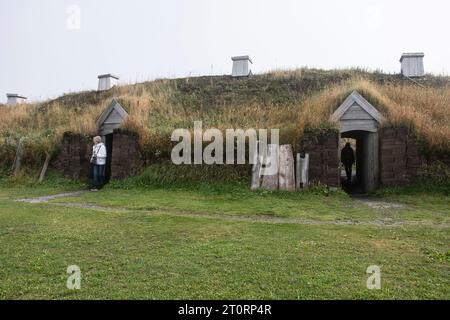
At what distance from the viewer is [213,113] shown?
57.0 feet

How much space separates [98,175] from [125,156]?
1246 mm

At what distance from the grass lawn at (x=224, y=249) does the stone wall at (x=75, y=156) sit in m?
4.86

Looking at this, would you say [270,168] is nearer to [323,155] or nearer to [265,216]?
[323,155]

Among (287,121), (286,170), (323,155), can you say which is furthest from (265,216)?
(287,121)

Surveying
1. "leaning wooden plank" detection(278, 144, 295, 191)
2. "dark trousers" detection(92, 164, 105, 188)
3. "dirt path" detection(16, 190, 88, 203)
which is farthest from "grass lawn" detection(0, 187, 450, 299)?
"dark trousers" detection(92, 164, 105, 188)

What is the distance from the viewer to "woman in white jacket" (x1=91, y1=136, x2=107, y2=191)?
46.7ft

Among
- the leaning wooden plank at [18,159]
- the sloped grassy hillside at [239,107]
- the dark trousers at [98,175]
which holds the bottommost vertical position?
the dark trousers at [98,175]

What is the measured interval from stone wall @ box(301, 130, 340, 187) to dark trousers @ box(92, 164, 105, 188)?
7692 millimetres

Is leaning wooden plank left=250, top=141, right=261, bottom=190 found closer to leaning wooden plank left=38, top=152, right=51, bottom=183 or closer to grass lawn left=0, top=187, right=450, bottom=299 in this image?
grass lawn left=0, top=187, right=450, bottom=299

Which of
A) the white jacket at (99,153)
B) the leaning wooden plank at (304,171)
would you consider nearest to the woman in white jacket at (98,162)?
the white jacket at (99,153)

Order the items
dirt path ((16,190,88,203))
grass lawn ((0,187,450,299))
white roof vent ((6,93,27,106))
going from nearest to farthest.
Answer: grass lawn ((0,187,450,299))
dirt path ((16,190,88,203))
white roof vent ((6,93,27,106))

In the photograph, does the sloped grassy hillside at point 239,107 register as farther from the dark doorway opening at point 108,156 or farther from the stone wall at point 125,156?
the dark doorway opening at point 108,156

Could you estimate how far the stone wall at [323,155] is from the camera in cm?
1270
